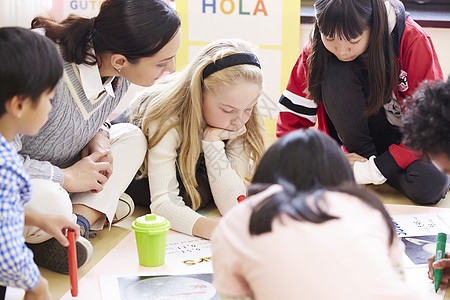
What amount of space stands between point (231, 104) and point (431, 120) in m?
0.55

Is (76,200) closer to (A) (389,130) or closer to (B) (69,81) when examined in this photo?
(B) (69,81)

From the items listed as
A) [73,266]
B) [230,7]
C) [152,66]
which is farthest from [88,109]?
[230,7]

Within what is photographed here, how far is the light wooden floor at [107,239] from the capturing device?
1248 mm

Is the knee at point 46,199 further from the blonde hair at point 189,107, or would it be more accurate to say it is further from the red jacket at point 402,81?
the red jacket at point 402,81

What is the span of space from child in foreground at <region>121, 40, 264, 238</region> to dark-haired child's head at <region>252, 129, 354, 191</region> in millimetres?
666

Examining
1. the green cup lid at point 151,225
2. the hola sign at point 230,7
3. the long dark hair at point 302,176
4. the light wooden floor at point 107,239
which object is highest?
the long dark hair at point 302,176

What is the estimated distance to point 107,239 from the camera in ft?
4.89

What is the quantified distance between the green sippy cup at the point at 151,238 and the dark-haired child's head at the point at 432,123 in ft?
1.70

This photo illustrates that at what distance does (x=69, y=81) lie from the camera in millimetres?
1379

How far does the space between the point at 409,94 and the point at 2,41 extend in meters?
1.09

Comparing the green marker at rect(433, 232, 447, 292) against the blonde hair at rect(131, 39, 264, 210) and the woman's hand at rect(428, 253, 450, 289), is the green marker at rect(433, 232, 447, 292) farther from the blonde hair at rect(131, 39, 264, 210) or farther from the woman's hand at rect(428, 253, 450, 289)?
the blonde hair at rect(131, 39, 264, 210)

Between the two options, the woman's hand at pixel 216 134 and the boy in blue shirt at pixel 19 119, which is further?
the woman's hand at pixel 216 134

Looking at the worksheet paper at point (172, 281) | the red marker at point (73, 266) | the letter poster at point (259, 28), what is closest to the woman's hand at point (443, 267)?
the worksheet paper at point (172, 281)

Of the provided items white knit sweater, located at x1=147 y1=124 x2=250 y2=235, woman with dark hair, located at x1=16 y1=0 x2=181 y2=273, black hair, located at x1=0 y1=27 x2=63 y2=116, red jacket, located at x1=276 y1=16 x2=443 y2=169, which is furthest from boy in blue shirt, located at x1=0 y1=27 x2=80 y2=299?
red jacket, located at x1=276 y1=16 x2=443 y2=169
